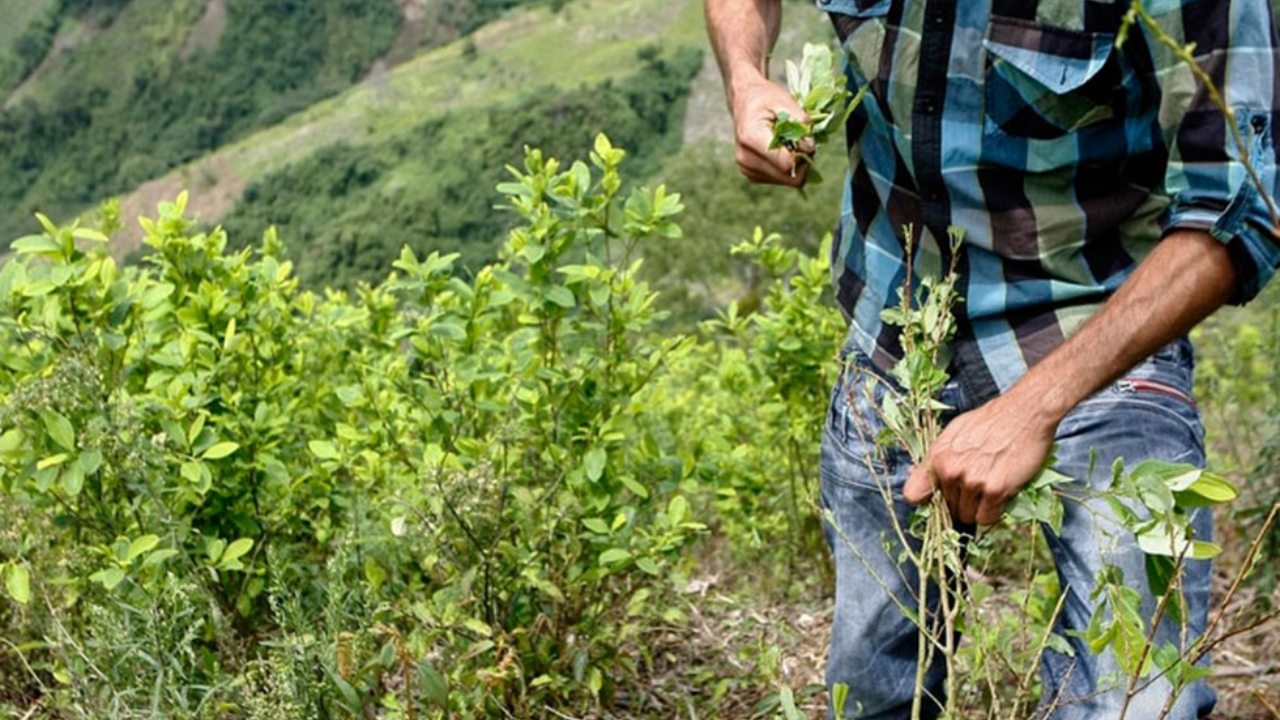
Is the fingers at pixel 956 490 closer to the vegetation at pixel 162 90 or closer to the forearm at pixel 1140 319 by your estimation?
the forearm at pixel 1140 319

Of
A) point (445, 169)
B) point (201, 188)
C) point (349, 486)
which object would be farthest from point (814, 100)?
point (201, 188)

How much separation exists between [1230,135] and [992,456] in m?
0.58

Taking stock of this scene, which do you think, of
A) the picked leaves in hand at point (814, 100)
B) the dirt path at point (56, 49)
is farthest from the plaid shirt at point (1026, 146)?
the dirt path at point (56, 49)

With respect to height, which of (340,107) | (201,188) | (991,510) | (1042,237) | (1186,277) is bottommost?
(340,107)

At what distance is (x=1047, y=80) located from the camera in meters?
2.24

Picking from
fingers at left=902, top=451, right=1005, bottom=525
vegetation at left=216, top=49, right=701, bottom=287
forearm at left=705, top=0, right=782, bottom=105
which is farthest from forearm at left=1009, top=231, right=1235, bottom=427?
vegetation at left=216, top=49, right=701, bottom=287

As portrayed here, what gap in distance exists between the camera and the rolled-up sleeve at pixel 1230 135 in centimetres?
193

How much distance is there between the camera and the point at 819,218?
5088 centimetres

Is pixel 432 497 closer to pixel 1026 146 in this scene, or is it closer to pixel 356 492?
pixel 356 492

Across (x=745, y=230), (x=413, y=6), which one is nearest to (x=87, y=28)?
(x=413, y=6)

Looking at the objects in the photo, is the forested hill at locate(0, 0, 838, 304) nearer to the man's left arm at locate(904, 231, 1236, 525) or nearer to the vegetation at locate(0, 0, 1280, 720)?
the vegetation at locate(0, 0, 1280, 720)

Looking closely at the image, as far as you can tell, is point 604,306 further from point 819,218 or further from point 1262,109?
point 819,218

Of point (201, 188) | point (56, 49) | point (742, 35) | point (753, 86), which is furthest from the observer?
point (56, 49)

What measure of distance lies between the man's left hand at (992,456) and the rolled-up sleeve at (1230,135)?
357 mm
